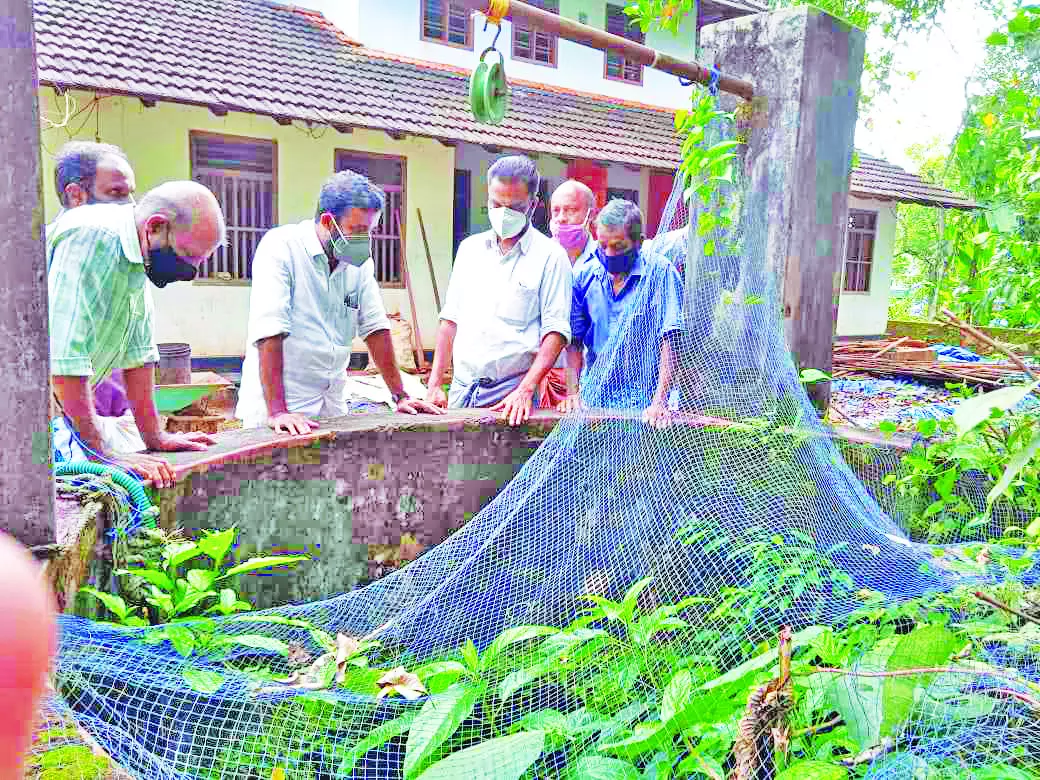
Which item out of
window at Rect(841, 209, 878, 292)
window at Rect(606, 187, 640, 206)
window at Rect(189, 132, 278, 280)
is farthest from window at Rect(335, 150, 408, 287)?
window at Rect(841, 209, 878, 292)

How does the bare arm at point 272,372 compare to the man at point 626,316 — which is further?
the man at point 626,316

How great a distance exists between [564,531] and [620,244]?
143 cm

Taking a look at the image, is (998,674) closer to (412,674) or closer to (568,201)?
(412,674)

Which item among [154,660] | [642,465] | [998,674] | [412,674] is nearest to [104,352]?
[154,660]

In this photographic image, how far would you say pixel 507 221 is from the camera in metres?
4.20

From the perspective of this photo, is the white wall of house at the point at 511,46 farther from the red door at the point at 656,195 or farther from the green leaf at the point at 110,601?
the green leaf at the point at 110,601

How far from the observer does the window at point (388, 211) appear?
11.7 metres

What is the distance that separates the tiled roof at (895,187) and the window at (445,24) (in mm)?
7079

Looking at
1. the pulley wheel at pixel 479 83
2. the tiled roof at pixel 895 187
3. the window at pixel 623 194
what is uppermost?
the tiled roof at pixel 895 187

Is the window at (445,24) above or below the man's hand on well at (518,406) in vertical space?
above

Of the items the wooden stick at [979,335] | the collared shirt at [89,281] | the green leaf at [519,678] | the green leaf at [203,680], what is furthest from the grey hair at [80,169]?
the wooden stick at [979,335]

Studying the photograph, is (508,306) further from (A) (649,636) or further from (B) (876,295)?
(B) (876,295)

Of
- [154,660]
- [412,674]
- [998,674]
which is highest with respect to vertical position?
[998,674]

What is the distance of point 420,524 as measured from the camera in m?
4.03
